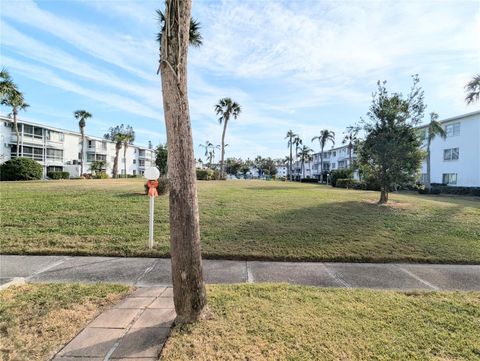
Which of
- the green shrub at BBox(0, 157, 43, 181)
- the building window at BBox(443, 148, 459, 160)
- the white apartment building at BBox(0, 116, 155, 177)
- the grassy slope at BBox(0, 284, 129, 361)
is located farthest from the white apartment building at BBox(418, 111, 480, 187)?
the green shrub at BBox(0, 157, 43, 181)

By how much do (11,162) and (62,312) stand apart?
30319 mm

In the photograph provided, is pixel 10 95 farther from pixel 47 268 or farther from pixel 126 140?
pixel 47 268

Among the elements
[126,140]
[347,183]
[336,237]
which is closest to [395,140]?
[336,237]

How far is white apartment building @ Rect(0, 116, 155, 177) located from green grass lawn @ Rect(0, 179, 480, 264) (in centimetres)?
3260

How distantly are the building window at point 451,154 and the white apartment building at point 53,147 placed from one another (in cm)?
3518

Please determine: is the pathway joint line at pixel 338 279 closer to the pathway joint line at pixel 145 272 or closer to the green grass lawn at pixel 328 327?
the green grass lawn at pixel 328 327

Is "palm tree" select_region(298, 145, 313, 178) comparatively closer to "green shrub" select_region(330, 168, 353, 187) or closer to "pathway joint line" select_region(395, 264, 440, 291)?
"green shrub" select_region(330, 168, 353, 187)

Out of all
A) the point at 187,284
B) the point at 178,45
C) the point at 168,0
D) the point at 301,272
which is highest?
the point at 168,0

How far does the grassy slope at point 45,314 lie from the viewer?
9.09 feet

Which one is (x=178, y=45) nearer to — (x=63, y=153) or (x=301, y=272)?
(x=301, y=272)

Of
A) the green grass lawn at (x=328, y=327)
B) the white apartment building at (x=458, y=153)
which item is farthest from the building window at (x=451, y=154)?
the green grass lawn at (x=328, y=327)

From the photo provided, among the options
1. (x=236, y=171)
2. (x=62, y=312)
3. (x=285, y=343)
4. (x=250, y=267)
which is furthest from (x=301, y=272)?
(x=236, y=171)

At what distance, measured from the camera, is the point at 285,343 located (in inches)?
112

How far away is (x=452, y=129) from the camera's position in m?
29.1
